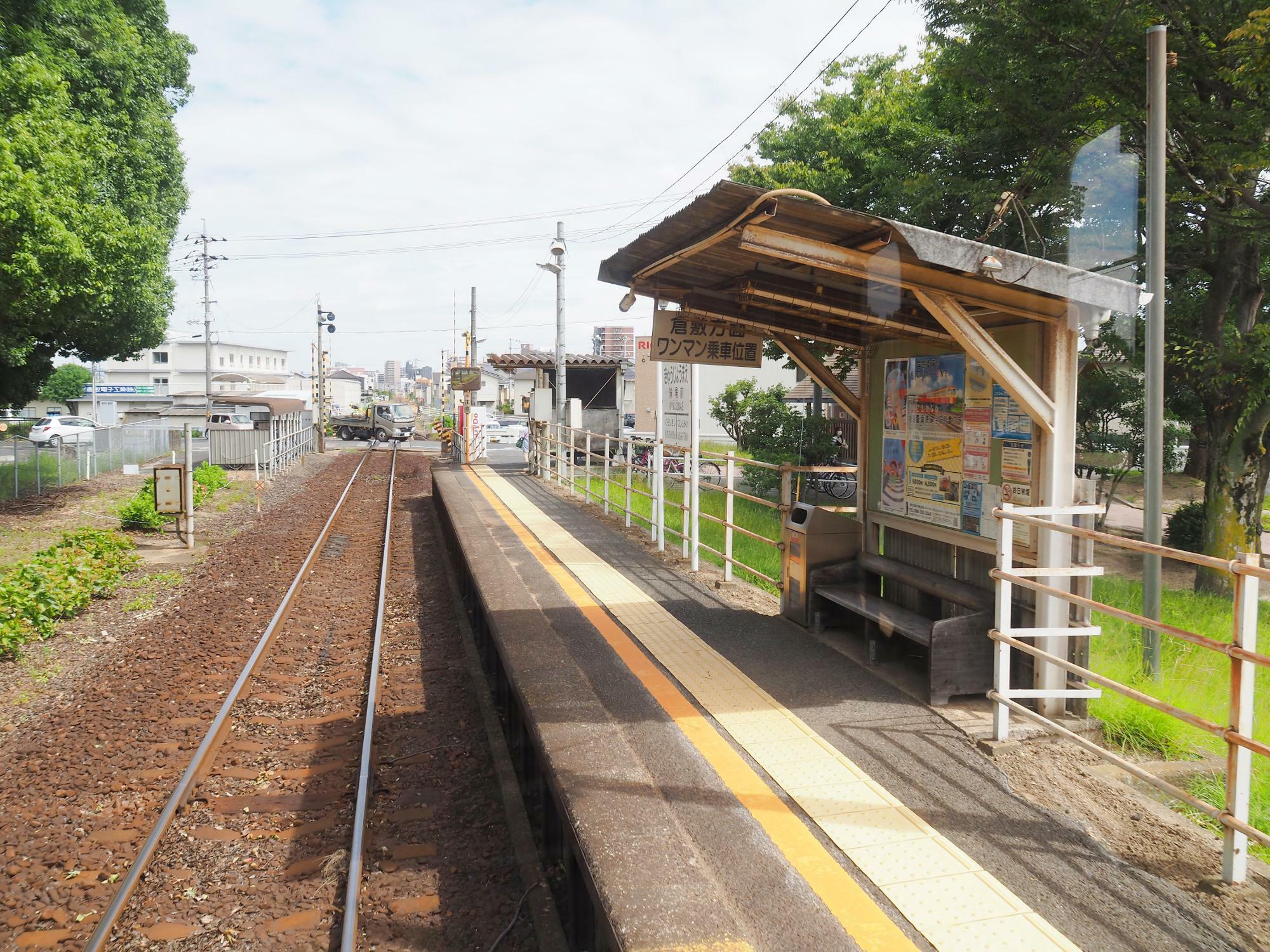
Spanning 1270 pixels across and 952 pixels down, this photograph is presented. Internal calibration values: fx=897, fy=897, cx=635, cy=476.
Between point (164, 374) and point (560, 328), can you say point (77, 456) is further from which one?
point (164, 374)

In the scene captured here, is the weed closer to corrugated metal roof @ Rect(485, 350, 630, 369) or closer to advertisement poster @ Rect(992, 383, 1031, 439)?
advertisement poster @ Rect(992, 383, 1031, 439)

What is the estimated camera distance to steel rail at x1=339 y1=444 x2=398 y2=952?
371 cm

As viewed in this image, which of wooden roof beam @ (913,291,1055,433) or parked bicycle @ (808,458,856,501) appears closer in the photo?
wooden roof beam @ (913,291,1055,433)

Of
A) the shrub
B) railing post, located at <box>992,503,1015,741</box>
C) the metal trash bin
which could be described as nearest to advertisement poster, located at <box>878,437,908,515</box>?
the metal trash bin

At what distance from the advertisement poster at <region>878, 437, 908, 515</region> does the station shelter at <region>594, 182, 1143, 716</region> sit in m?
0.01

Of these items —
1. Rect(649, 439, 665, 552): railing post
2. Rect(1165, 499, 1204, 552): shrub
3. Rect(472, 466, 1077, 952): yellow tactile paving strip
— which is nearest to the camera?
Rect(472, 466, 1077, 952): yellow tactile paving strip

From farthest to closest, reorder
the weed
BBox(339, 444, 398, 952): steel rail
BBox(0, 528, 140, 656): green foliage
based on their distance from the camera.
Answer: the weed → BBox(0, 528, 140, 656): green foliage → BBox(339, 444, 398, 952): steel rail

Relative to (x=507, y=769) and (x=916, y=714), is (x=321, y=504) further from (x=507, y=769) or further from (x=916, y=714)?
(x=916, y=714)

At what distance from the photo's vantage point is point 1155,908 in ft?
10.2

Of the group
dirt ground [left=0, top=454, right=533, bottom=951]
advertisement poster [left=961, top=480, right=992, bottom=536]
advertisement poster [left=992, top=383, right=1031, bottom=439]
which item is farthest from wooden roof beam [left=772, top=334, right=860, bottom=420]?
dirt ground [left=0, top=454, right=533, bottom=951]

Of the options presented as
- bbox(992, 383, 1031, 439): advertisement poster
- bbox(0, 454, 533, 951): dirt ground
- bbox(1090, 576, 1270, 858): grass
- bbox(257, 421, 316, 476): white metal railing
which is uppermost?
bbox(992, 383, 1031, 439): advertisement poster

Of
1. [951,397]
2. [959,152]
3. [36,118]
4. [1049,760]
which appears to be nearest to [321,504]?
[36,118]

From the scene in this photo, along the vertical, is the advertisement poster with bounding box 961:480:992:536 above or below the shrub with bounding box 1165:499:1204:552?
above

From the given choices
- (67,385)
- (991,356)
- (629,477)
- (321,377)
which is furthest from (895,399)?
(67,385)
